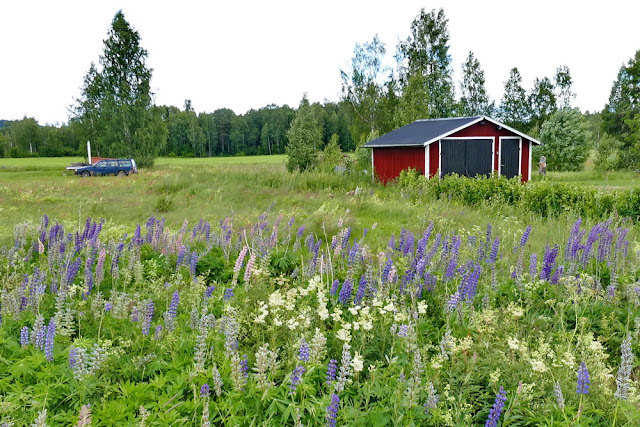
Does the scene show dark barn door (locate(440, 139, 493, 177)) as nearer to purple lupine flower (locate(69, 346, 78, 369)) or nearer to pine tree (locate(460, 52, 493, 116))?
purple lupine flower (locate(69, 346, 78, 369))

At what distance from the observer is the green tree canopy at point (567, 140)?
44688 millimetres

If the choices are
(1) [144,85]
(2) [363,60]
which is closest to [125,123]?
(1) [144,85]

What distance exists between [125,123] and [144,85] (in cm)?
419

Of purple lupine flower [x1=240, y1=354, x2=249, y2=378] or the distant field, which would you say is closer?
purple lupine flower [x1=240, y1=354, x2=249, y2=378]

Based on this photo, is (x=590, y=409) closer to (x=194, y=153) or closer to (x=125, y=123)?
(x=125, y=123)

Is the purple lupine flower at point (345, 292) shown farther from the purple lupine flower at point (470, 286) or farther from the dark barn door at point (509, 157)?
the dark barn door at point (509, 157)

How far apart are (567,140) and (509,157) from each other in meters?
24.2

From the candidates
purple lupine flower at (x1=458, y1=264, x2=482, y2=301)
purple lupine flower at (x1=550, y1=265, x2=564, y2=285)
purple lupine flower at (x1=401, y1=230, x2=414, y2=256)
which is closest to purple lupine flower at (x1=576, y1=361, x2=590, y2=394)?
purple lupine flower at (x1=458, y1=264, x2=482, y2=301)

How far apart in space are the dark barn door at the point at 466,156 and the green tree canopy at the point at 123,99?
30.0 metres

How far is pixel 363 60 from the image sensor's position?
47844 millimetres

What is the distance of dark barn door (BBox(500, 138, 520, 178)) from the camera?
24938 mm

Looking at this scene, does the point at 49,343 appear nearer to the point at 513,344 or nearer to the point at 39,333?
the point at 39,333

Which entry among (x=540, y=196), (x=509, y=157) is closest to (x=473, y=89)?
(x=509, y=157)

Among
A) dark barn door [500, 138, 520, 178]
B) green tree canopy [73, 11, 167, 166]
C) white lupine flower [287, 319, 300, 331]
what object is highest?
green tree canopy [73, 11, 167, 166]
